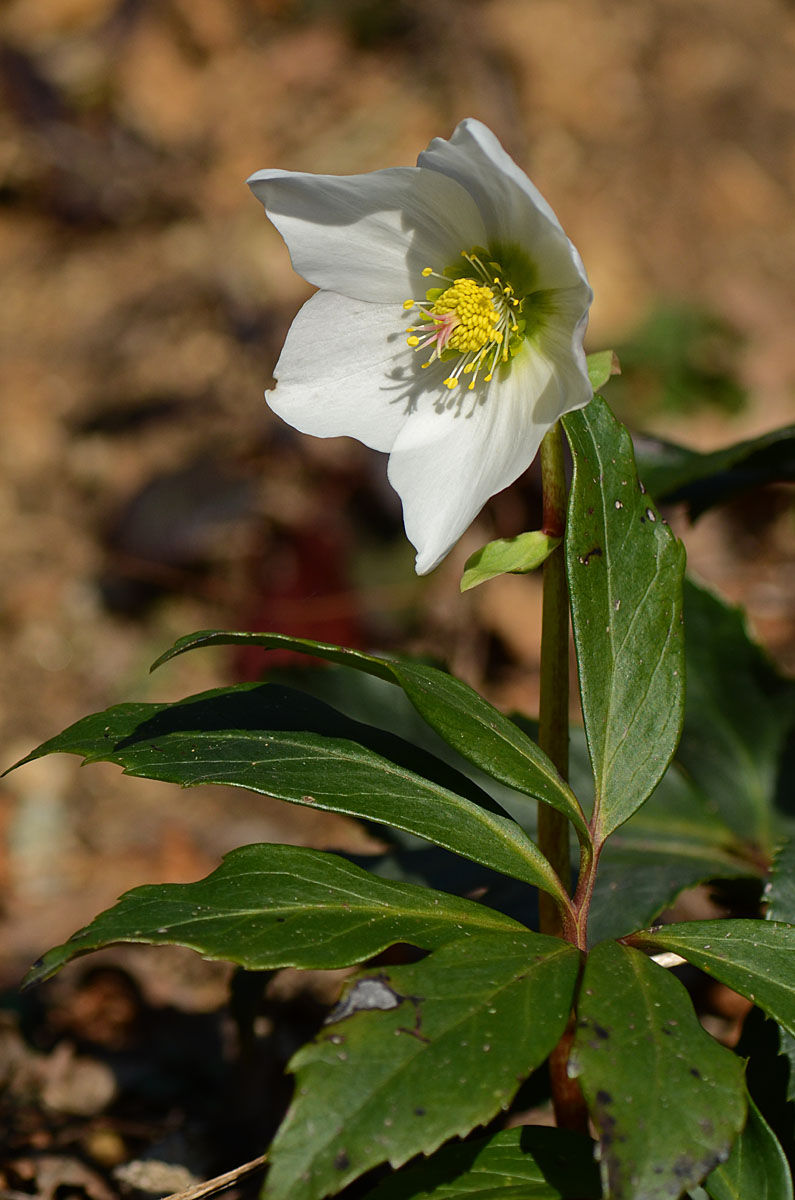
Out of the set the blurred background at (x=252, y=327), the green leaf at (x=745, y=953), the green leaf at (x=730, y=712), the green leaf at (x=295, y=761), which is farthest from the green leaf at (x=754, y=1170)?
the blurred background at (x=252, y=327)

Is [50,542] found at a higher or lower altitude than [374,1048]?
lower

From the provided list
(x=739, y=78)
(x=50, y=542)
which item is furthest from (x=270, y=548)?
(x=739, y=78)

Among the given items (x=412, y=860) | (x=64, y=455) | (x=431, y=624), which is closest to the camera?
(x=412, y=860)

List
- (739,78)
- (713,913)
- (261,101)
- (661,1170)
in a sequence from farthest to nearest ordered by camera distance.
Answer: (261,101)
(739,78)
(713,913)
(661,1170)

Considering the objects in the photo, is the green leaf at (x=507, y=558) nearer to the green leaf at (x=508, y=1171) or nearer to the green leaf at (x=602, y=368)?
the green leaf at (x=602, y=368)

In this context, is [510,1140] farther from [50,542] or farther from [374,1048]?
[50,542]

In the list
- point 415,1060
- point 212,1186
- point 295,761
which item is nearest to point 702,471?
point 295,761

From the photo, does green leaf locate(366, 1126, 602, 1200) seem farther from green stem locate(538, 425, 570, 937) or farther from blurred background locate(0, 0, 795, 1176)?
blurred background locate(0, 0, 795, 1176)

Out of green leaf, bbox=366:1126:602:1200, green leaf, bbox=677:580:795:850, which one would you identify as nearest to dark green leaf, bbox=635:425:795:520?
green leaf, bbox=677:580:795:850
